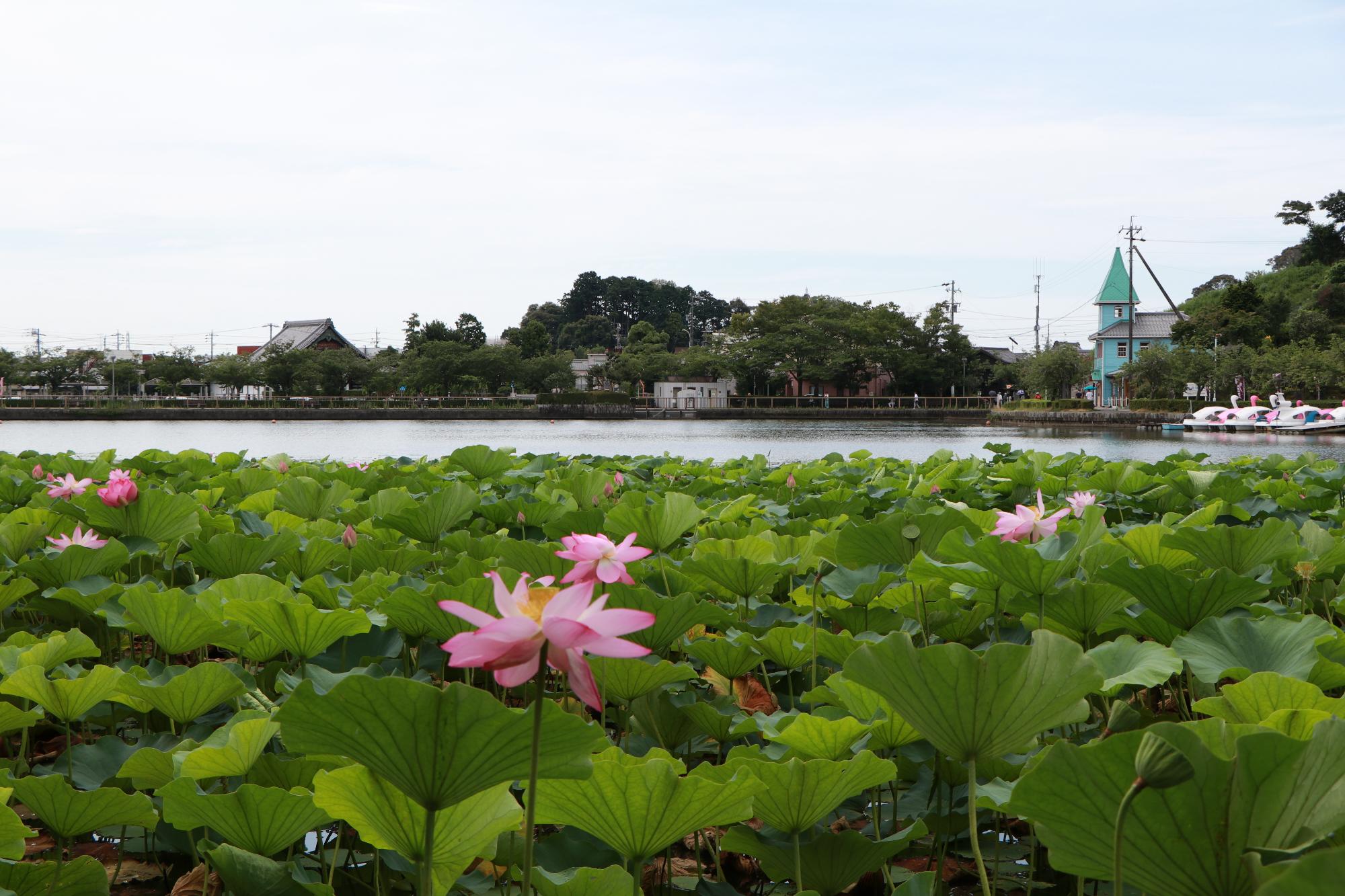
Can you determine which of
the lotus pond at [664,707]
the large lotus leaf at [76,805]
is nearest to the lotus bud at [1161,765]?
the lotus pond at [664,707]

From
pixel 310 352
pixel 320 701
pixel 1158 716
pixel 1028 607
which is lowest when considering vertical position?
pixel 1158 716

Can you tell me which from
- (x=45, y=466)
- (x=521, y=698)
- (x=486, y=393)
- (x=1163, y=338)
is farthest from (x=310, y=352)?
(x=521, y=698)

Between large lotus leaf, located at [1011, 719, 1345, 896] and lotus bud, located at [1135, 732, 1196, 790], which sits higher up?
lotus bud, located at [1135, 732, 1196, 790]

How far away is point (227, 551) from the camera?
6.17 ft

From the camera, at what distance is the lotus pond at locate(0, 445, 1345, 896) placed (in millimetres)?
639

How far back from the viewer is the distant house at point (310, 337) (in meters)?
52.8

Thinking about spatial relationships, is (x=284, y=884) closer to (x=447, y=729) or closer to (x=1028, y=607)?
(x=447, y=729)

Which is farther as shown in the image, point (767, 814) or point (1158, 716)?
point (1158, 716)

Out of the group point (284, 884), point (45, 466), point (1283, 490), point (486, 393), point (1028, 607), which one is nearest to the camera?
point (284, 884)

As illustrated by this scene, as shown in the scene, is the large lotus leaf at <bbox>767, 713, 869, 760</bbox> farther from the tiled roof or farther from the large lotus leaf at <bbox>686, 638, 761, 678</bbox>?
the tiled roof

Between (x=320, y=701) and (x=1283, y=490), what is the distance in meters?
3.24

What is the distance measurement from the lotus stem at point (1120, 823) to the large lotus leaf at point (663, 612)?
27.2 inches

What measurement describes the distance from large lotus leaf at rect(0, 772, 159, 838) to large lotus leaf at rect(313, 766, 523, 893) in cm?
29

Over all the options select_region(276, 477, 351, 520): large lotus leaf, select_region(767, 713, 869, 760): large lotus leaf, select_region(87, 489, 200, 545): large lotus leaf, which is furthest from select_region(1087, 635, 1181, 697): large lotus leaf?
select_region(276, 477, 351, 520): large lotus leaf
